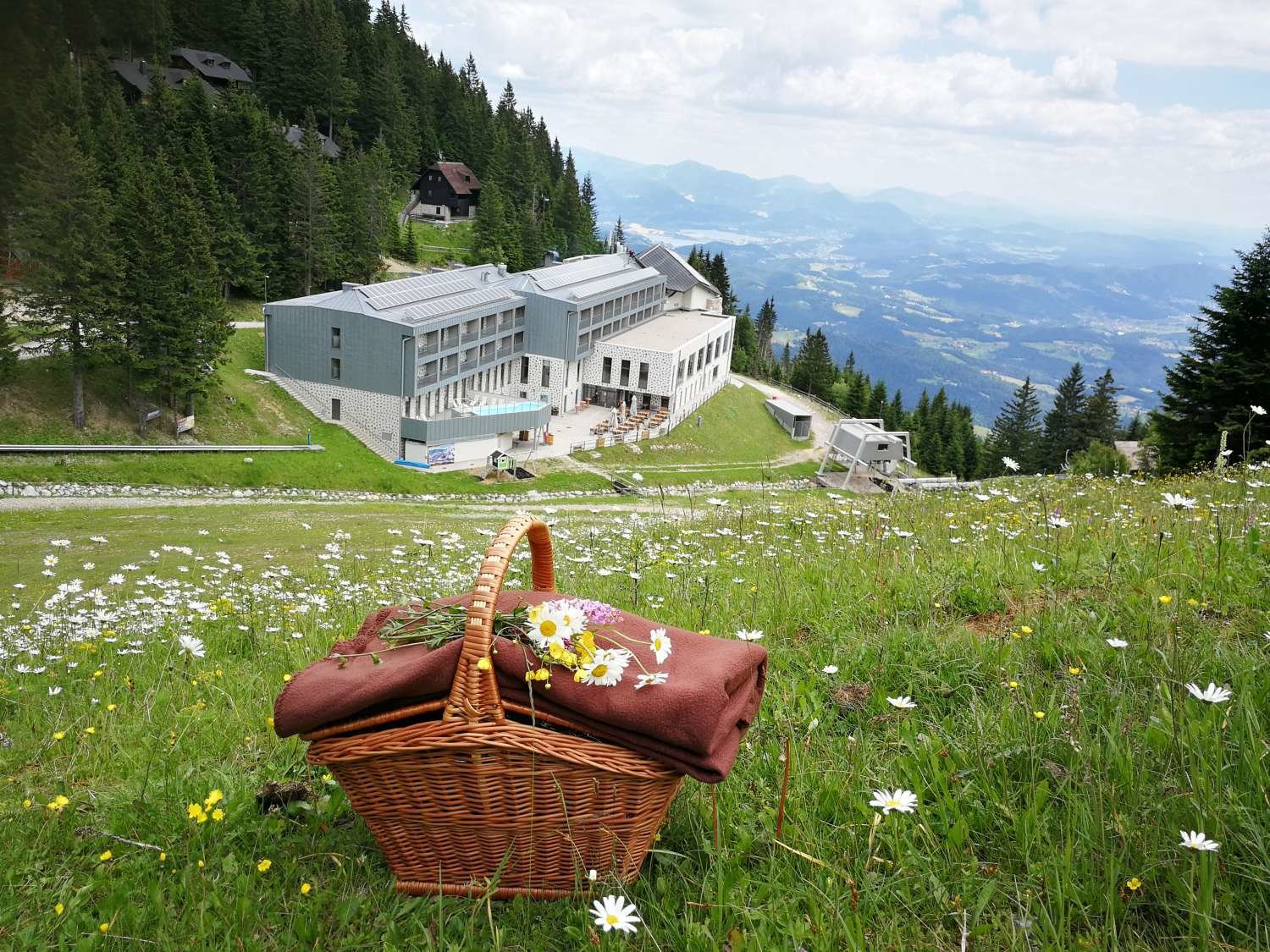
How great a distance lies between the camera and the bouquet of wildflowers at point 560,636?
11.5ft

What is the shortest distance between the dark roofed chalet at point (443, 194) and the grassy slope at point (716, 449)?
44.1 metres

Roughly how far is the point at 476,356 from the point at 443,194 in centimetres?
5435

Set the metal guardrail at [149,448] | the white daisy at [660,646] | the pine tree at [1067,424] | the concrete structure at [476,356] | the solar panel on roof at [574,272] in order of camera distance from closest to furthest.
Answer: the white daisy at [660,646] < the metal guardrail at [149,448] < the concrete structure at [476,356] < the solar panel on roof at [574,272] < the pine tree at [1067,424]

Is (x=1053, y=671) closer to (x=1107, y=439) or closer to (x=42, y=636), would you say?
(x=42, y=636)

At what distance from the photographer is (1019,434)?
101 meters

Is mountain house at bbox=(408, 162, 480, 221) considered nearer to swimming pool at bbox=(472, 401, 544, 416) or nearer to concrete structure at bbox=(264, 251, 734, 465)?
concrete structure at bbox=(264, 251, 734, 465)

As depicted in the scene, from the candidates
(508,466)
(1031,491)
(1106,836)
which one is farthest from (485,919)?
(508,466)

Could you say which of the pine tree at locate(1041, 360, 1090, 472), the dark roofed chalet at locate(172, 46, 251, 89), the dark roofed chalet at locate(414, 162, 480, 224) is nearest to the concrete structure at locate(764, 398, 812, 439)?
the pine tree at locate(1041, 360, 1090, 472)

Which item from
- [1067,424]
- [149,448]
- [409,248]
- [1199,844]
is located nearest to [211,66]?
[409,248]

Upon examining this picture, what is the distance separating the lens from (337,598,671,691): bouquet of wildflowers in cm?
350

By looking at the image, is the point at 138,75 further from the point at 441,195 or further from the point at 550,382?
the point at 550,382

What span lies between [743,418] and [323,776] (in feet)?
239

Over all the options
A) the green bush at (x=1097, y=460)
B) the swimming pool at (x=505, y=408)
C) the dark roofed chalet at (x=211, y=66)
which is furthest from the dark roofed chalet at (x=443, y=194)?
the green bush at (x=1097, y=460)

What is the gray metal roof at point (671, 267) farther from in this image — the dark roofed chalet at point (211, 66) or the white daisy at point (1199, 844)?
the white daisy at point (1199, 844)
